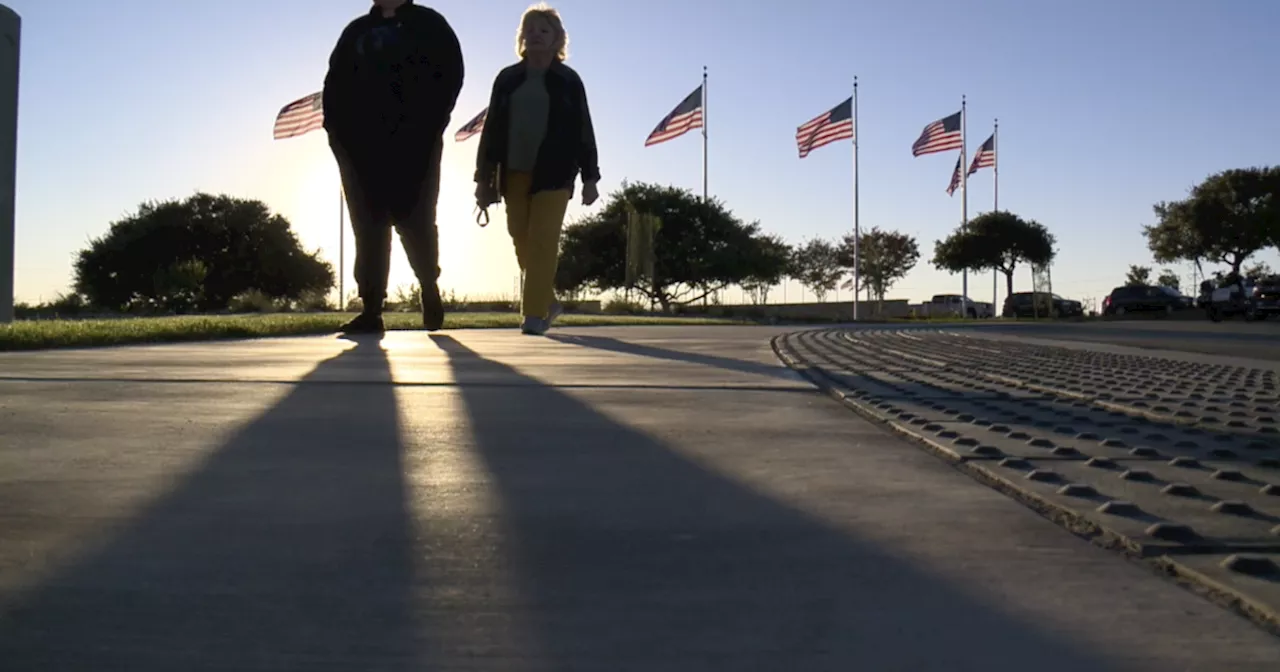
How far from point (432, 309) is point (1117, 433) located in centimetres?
737

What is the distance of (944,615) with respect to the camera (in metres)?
1.60

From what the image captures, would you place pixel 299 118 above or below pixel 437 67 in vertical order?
above

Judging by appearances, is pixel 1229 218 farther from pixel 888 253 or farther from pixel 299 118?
pixel 299 118

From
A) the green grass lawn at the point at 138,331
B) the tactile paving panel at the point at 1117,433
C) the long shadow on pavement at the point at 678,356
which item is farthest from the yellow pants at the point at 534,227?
the tactile paving panel at the point at 1117,433

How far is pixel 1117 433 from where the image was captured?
3.36 m

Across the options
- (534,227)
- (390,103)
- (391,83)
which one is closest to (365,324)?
(534,227)

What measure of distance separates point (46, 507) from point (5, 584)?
55cm

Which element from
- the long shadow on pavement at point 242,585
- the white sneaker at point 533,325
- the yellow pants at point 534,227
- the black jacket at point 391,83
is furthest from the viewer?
the white sneaker at point 533,325

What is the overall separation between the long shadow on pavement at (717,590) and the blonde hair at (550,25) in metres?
6.95

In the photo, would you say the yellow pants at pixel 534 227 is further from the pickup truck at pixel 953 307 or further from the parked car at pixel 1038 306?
the pickup truck at pixel 953 307

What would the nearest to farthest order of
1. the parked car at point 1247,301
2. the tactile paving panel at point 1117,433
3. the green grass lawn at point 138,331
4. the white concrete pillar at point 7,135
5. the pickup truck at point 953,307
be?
1. the tactile paving panel at point 1117,433
2. the green grass lawn at point 138,331
3. the white concrete pillar at point 7,135
4. the parked car at point 1247,301
5. the pickup truck at point 953,307

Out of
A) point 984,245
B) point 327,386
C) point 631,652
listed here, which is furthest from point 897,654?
point 984,245

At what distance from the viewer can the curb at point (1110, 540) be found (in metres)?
1.60

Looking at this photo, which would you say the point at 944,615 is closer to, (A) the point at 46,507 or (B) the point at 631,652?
(B) the point at 631,652
